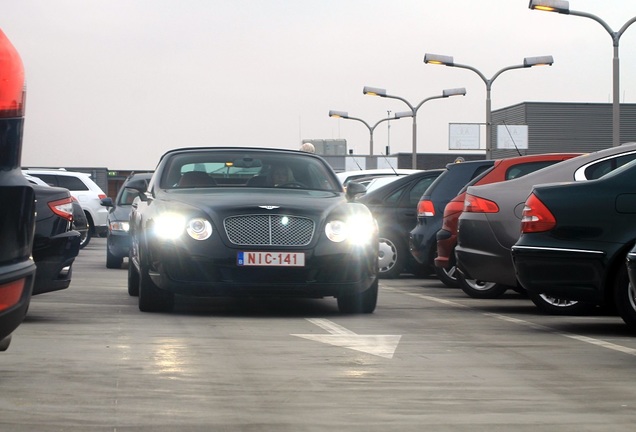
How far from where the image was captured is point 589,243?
10.4 meters

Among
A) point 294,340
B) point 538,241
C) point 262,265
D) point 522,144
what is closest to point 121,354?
point 294,340

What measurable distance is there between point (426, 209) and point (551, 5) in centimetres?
1197

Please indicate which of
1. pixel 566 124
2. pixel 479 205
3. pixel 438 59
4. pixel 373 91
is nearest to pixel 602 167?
pixel 479 205

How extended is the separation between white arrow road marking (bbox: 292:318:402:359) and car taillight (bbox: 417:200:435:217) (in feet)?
19.4

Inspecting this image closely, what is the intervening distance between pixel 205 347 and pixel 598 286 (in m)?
3.10

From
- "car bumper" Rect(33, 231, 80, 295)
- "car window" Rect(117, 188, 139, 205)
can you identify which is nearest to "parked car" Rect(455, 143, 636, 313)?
"car bumper" Rect(33, 231, 80, 295)

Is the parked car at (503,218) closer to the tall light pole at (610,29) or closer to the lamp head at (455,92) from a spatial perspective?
the tall light pole at (610,29)

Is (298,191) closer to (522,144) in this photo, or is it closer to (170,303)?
(170,303)

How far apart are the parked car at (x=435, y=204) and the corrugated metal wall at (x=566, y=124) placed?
7760 cm

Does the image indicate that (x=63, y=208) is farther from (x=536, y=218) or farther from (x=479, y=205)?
(x=479, y=205)

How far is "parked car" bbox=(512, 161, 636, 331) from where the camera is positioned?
1030 centimetres

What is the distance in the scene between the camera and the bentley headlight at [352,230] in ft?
37.6

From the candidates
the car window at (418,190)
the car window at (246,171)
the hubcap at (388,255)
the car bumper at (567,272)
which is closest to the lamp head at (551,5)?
the car window at (418,190)

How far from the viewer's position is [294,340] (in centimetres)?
959
